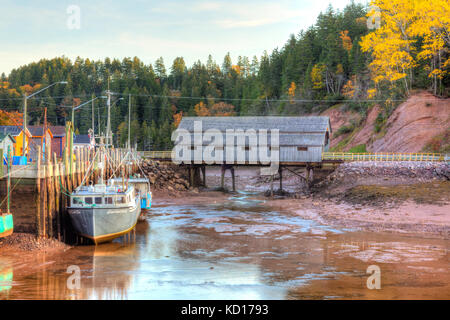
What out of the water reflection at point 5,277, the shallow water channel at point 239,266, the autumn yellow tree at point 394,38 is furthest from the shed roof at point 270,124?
the water reflection at point 5,277

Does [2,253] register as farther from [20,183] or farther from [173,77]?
[173,77]

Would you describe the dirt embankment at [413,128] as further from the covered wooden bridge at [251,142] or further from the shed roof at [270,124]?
the shed roof at [270,124]

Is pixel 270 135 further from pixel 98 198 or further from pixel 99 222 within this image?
pixel 99 222

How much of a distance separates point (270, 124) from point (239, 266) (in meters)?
37.1

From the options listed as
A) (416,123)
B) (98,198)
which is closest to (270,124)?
(416,123)

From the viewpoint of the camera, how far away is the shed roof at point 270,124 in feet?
184

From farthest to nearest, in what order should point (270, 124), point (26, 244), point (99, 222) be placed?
point (270, 124) → point (99, 222) → point (26, 244)

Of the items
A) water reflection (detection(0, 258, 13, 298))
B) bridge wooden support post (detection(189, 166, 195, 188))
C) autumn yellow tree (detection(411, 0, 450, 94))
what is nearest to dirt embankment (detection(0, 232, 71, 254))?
water reflection (detection(0, 258, 13, 298))

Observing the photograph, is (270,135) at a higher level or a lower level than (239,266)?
higher

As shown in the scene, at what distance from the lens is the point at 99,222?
1005 inches

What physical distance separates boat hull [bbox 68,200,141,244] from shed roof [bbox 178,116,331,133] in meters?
33.1

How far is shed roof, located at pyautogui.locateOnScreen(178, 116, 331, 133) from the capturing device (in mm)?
55969
